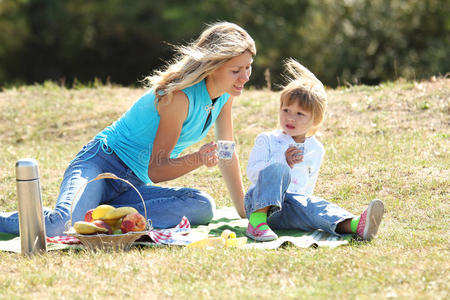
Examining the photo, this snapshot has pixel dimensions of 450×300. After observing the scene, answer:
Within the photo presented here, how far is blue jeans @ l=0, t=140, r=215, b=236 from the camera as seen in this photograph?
4965 mm

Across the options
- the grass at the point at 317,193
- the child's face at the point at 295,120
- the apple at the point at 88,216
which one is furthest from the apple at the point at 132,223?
the child's face at the point at 295,120

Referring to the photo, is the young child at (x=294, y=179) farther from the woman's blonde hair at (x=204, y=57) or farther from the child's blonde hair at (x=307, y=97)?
the woman's blonde hair at (x=204, y=57)

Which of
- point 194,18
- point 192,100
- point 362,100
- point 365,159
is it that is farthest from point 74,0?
point 192,100

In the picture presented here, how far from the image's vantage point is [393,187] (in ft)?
20.5

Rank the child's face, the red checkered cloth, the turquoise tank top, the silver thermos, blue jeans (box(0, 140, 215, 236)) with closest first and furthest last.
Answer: the silver thermos → the red checkered cloth → blue jeans (box(0, 140, 215, 236)) → the turquoise tank top → the child's face

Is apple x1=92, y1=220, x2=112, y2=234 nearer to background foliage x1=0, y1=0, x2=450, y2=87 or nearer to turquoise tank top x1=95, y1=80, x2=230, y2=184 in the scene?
turquoise tank top x1=95, y1=80, x2=230, y2=184

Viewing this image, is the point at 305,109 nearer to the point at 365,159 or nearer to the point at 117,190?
the point at 117,190

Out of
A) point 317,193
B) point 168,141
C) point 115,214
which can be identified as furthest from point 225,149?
point 317,193

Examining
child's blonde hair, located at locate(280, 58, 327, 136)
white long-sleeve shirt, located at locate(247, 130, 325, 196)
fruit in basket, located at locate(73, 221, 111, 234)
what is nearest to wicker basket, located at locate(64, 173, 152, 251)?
fruit in basket, located at locate(73, 221, 111, 234)

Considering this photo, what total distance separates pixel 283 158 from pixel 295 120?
0.34m

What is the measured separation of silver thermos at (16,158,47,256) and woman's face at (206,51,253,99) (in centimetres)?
155

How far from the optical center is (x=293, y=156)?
197 inches

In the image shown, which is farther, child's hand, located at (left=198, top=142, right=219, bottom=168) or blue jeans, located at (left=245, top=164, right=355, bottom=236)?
blue jeans, located at (left=245, top=164, right=355, bottom=236)

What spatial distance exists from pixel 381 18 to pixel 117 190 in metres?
16.7
